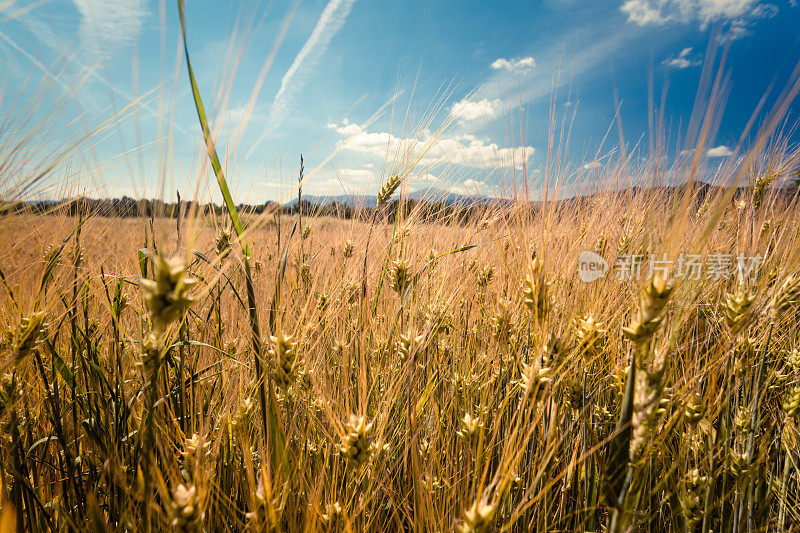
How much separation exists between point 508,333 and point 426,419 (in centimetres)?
37

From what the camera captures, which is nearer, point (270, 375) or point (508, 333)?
point (270, 375)

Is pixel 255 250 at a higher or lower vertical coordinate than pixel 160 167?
lower

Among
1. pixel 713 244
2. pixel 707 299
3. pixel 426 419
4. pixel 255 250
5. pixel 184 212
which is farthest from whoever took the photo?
pixel 255 250

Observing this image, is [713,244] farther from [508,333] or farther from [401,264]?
[401,264]

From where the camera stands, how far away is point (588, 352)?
72 cm

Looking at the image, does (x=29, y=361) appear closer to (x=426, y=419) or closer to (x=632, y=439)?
(x=426, y=419)

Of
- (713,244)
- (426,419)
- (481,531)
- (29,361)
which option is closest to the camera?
(481,531)

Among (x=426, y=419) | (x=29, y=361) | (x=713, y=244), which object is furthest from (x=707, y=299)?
(x=29, y=361)

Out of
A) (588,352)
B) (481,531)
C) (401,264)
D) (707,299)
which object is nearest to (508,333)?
(588,352)

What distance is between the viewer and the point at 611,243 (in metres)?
1.57

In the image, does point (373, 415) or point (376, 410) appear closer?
point (376, 410)

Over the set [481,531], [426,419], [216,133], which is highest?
[216,133]

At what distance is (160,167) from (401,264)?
1.85 feet

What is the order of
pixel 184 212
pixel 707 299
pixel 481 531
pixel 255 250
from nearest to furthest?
pixel 481 531, pixel 184 212, pixel 707 299, pixel 255 250
